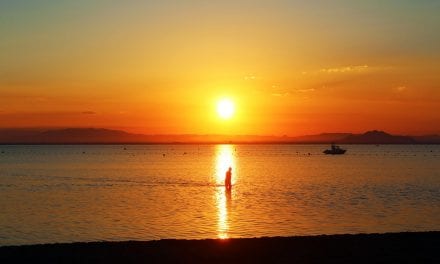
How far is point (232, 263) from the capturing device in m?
15.2

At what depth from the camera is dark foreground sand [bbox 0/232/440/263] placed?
15.6 m

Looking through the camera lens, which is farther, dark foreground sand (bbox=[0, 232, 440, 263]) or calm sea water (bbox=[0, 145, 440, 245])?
calm sea water (bbox=[0, 145, 440, 245])

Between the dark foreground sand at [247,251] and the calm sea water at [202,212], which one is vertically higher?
the dark foreground sand at [247,251]

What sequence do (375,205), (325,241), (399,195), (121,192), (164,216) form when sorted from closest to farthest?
(325,241)
(164,216)
(375,205)
(399,195)
(121,192)

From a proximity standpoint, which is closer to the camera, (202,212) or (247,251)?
(247,251)

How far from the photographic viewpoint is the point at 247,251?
17.0 meters

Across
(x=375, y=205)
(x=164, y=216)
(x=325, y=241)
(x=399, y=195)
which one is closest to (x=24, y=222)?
(x=164, y=216)

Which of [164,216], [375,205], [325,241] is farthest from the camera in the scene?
[375,205]

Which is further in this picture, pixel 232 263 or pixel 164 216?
pixel 164 216

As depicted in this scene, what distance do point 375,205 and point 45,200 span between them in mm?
29718

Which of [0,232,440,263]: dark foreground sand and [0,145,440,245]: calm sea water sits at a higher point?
[0,232,440,263]: dark foreground sand

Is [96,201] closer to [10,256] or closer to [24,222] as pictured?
[24,222]

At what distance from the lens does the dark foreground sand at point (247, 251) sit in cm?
1557

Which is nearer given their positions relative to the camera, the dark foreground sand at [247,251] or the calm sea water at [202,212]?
the dark foreground sand at [247,251]
